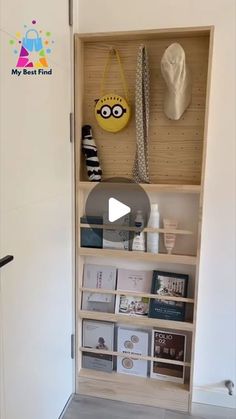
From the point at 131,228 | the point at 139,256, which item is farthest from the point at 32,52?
the point at 139,256

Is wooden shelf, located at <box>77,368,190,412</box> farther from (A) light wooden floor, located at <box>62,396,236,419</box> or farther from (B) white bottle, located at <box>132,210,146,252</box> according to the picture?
(B) white bottle, located at <box>132,210,146,252</box>

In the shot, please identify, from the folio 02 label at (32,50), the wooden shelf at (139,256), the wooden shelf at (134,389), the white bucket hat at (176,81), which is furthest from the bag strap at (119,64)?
the wooden shelf at (134,389)

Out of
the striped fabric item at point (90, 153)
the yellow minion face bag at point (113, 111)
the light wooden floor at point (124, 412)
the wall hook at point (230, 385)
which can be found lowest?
the light wooden floor at point (124, 412)

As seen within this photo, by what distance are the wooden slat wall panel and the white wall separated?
0.21ft

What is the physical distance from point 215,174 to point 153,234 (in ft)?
1.40

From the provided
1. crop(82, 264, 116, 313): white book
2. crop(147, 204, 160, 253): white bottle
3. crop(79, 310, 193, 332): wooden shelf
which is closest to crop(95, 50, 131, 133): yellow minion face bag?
crop(147, 204, 160, 253): white bottle

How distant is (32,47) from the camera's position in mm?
1275

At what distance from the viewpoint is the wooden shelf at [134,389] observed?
6.11 ft

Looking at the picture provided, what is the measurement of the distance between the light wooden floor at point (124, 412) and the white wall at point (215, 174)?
58mm

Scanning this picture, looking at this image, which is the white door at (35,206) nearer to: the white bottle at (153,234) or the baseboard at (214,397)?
the white bottle at (153,234)

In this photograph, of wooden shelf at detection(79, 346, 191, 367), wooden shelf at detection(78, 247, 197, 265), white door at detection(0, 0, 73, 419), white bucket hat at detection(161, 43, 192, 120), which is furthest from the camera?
wooden shelf at detection(79, 346, 191, 367)

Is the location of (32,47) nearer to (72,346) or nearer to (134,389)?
(72,346)

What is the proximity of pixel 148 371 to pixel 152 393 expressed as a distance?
0.11 metres

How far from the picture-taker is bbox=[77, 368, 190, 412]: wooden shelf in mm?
1863
